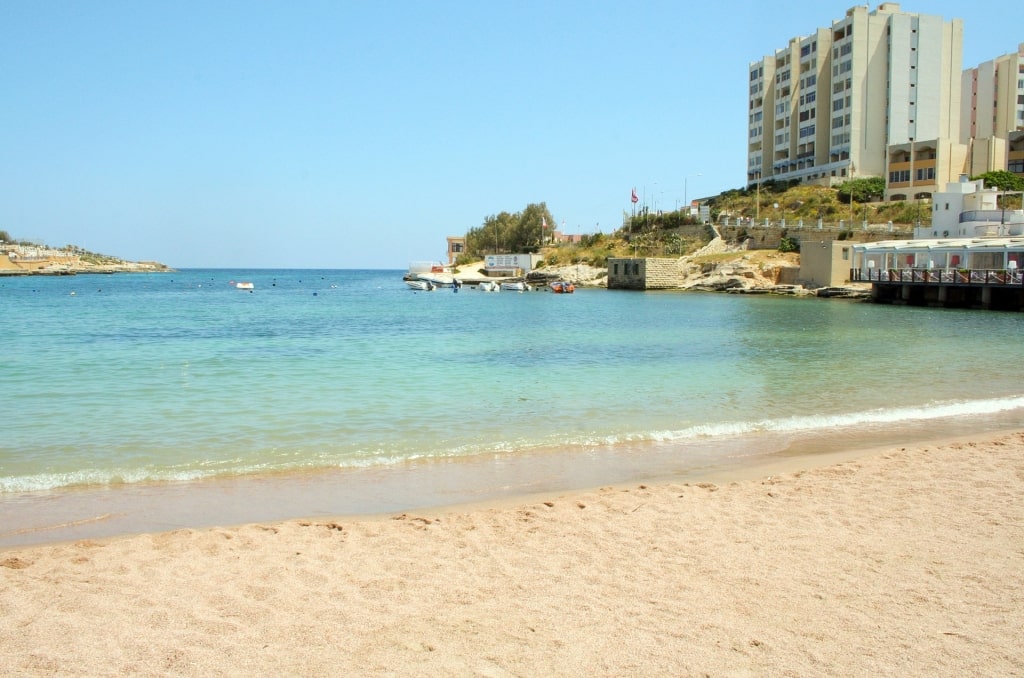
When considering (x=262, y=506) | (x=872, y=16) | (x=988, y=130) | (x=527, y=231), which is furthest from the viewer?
(x=527, y=231)

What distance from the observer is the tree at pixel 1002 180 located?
78.7 m

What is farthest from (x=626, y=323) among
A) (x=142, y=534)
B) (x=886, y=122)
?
(x=886, y=122)

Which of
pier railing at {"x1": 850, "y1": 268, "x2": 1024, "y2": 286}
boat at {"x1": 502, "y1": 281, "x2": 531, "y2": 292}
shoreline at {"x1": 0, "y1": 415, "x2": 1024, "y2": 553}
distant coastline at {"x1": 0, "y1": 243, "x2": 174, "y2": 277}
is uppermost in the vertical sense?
distant coastline at {"x1": 0, "y1": 243, "x2": 174, "y2": 277}

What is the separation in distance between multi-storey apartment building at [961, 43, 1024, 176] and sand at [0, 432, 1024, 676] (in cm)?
9962

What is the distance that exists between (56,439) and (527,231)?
114070mm

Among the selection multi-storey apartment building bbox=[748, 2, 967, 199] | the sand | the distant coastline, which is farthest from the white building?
the distant coastline

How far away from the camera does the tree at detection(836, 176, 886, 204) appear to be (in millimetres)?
84938

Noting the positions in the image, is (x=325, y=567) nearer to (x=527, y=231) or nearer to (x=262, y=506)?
(x=262, y=506)

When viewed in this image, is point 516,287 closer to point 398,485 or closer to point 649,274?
point 649,274

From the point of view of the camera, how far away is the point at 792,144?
104 metres

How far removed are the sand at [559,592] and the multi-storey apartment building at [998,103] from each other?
327 feet

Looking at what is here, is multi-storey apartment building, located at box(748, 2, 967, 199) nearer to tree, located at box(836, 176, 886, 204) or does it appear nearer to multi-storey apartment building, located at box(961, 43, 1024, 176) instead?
tree, located at box(836, 176, 886, 204)

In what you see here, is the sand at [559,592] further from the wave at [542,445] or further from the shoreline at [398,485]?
the wave at [542,445]

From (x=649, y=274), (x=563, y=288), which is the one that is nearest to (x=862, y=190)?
(x=649, y=274)
